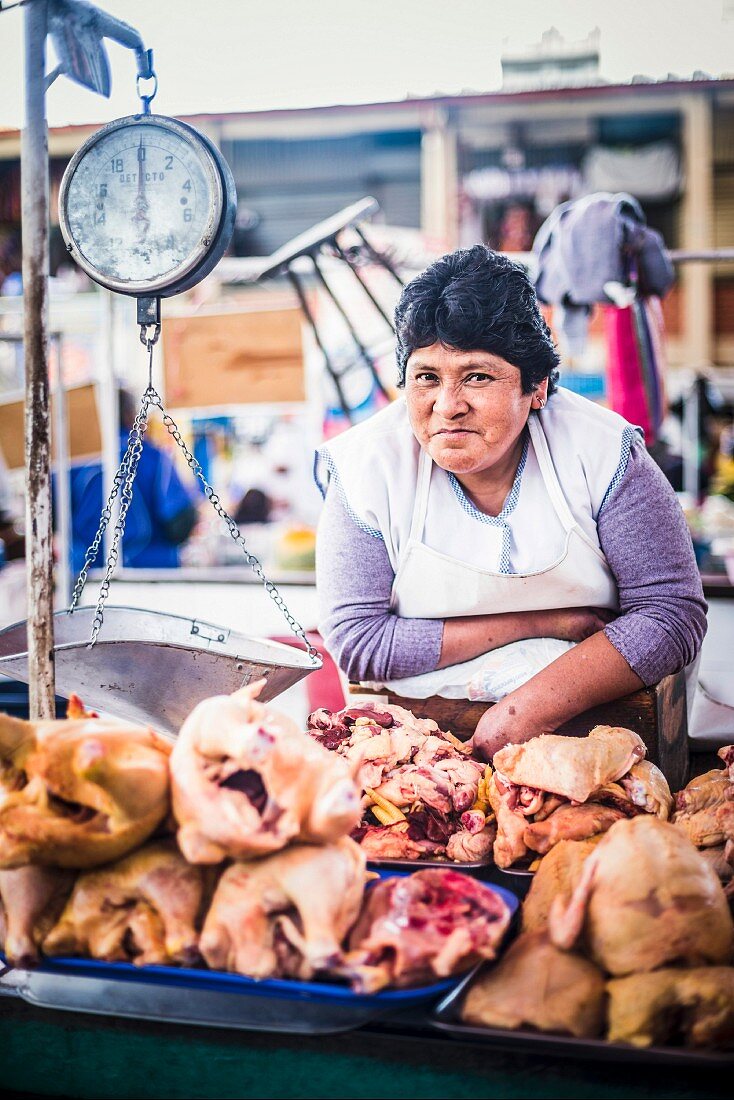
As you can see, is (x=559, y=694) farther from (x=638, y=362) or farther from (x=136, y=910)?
(x=638, y=362)

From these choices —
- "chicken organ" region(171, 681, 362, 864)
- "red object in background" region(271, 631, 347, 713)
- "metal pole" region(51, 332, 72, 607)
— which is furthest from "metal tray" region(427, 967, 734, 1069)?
"metal pole" region(51, 332, 72, 607)

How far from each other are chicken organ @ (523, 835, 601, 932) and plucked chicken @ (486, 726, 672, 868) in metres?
0.09

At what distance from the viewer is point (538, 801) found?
1688 mm

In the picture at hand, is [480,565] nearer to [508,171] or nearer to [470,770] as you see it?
[470,770]

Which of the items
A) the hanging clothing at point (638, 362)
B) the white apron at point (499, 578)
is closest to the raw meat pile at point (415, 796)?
the white apron at point (499, 578)

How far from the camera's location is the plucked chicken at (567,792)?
5.40ft

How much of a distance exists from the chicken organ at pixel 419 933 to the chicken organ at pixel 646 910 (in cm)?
10

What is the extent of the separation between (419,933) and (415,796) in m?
0.52

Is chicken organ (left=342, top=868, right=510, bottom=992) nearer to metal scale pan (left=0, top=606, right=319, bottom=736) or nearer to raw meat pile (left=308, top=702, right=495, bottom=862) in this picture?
raw meat pile (left=308, top=702, right=495, bottom=862)

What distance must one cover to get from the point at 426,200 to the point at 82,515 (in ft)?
24.5

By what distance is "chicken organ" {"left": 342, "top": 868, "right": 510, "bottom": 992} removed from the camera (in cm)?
124

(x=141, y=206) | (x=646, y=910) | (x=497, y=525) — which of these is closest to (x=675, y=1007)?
(x=646, y=910)

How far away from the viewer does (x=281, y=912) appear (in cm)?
127

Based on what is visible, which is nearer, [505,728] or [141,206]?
[141,206]
